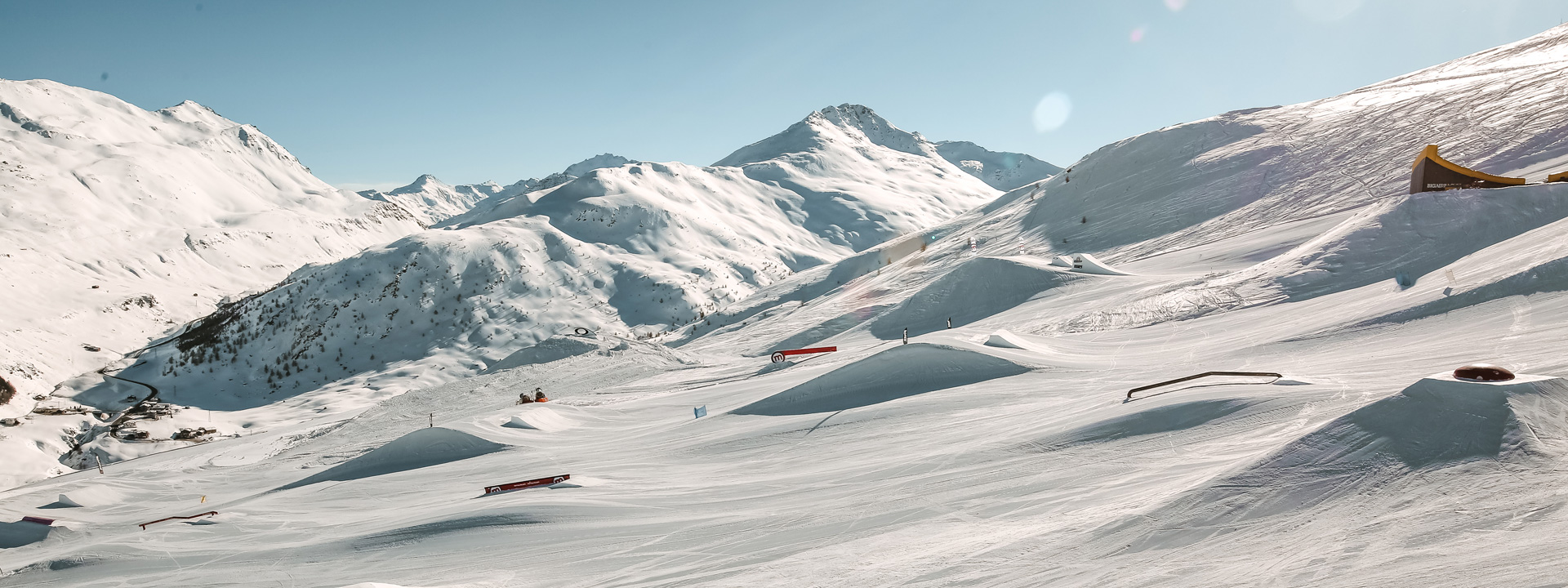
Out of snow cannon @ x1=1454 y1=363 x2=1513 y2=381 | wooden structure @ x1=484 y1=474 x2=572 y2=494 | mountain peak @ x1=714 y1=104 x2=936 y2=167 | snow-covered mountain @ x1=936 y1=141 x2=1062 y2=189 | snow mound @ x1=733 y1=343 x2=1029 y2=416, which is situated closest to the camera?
snow cannon @ x1=1454 y1=363 x2=1513 y2=381

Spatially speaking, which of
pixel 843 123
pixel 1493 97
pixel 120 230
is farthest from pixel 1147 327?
pixel 843 123

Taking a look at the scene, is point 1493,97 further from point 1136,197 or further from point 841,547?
point 841,547

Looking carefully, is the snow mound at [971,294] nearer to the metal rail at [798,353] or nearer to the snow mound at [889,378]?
the metal rail at [798,353]

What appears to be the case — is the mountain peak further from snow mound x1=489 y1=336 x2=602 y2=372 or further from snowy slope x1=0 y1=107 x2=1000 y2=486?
snow mound x1=489 y1=336 x2=602 y2=372

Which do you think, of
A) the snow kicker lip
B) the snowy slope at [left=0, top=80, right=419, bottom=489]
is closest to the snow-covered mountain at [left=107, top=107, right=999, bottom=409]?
the snowy slope at [left=0, top=80, right=419, bottom=489]

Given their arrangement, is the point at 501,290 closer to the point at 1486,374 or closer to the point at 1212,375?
the point at 1212,375

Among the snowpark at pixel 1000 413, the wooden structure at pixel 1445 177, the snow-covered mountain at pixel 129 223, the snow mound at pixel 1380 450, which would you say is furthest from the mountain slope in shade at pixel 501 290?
the snow mound at pixel 1380 450
